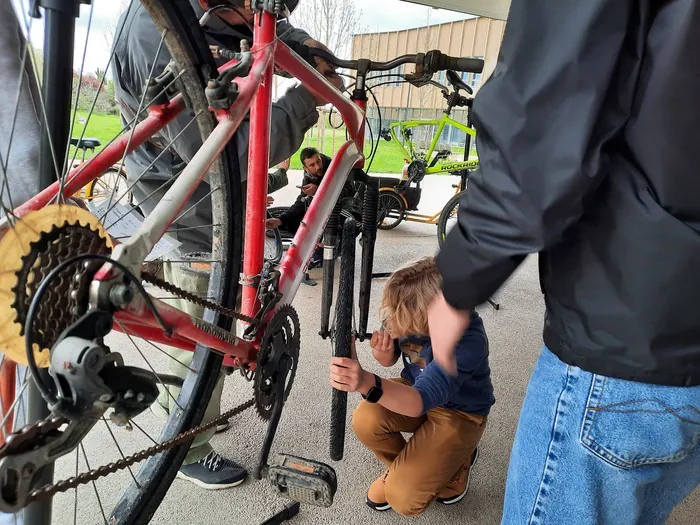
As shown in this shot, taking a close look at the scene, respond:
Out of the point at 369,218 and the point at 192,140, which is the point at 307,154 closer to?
the point at 369,218

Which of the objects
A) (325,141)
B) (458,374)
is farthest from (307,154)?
(458,374)

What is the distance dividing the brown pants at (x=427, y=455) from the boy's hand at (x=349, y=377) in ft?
0.86

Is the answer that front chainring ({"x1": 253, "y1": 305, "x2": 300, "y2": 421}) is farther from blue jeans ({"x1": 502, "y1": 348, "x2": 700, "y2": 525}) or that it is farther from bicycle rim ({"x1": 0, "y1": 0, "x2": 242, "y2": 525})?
blue jeans ({"x1": 502, "y1": 348, "x2": 700, "y2": 525})

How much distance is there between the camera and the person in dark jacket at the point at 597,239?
43cm

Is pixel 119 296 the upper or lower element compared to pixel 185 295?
upper

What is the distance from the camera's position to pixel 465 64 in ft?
3.86

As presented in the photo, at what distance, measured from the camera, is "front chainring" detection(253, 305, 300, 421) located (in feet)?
2.87

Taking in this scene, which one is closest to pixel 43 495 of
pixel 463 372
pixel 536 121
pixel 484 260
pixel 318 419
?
pixel 484 260

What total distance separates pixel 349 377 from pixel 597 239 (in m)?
0.59

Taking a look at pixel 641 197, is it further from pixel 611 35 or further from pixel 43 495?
pixel 43 495

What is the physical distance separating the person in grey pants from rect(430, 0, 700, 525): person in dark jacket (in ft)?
1.95

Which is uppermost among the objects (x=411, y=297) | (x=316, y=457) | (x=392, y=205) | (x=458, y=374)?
(x=411, y=297)

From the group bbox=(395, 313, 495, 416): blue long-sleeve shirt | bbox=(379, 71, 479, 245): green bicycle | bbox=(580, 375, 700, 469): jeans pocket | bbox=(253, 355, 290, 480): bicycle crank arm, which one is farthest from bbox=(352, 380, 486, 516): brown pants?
Result: bbox=(379, 71, 479, 245): green bicycle

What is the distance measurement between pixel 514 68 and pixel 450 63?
809 mm
